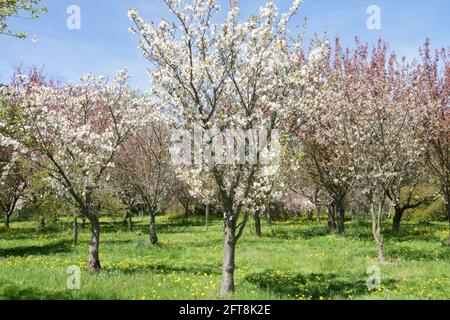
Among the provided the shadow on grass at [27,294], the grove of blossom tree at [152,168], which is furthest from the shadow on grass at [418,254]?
the shadow on grass at [27,294]

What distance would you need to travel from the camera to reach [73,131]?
14852mm

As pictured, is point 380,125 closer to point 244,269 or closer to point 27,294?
point 244,269

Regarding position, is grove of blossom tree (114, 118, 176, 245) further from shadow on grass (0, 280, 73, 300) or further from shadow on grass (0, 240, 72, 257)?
shadow on grass (0, 280, 73, 300)

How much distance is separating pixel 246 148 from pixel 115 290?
4947 millimetres

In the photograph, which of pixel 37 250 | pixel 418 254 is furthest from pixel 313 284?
pixel 37 250

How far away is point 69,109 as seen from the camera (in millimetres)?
18297

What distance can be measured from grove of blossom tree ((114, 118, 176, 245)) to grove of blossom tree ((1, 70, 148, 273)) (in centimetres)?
650

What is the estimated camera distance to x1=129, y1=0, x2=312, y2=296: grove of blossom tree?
33.4 feet

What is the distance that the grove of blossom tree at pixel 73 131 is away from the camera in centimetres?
1376

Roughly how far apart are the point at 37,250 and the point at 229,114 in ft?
51.4

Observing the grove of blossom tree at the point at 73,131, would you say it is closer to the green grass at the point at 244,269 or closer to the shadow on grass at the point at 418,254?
the green grass at the point at 244,269
